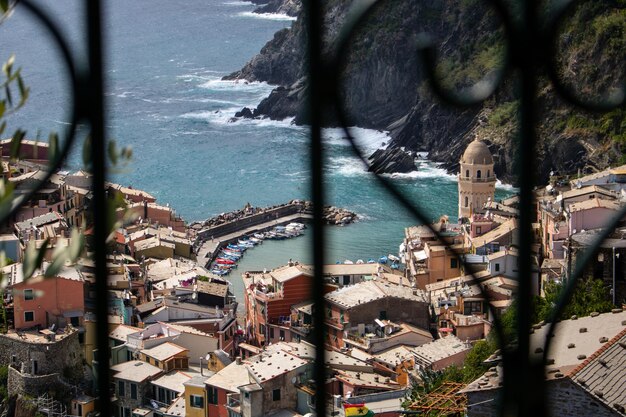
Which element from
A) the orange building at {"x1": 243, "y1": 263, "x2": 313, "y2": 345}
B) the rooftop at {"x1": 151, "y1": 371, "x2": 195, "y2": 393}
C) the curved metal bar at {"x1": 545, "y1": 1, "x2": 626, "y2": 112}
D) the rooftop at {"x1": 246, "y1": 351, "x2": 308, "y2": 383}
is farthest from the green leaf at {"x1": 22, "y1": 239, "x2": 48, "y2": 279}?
the orange building at {"x1": 243, "y1": 263, "x2": 313, "y2": 345}

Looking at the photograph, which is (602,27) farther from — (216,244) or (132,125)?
(132,125)

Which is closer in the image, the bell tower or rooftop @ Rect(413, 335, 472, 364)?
rooftop @ Rect(413, 335, 472, 364)

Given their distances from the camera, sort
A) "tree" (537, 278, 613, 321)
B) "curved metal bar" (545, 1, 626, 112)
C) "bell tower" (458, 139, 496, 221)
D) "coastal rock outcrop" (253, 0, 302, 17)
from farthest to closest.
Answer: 1. "coastal rock outcrop" (253, 0, 302, 17)
2. "bell tower" (458, 139, 496, 221)
3. "tree" (537, 278, 613, 321)
4. "curved metal bar" (545, 1, 626, 112)

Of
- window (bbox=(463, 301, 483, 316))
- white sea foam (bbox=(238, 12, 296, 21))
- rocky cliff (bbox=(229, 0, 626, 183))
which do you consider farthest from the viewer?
white sea foam (bbox=(238, 12, 296, 21))

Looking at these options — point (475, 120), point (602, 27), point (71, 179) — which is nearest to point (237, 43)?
point (475, 120)

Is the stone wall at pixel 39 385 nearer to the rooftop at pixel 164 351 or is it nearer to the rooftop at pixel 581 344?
the rooftop at pixel 164 351

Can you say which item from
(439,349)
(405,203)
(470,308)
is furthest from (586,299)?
(405,203)

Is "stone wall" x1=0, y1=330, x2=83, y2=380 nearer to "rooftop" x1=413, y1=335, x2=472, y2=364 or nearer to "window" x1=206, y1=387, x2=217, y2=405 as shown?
"window" x1=206, y1=387, x2=217, y2=405
